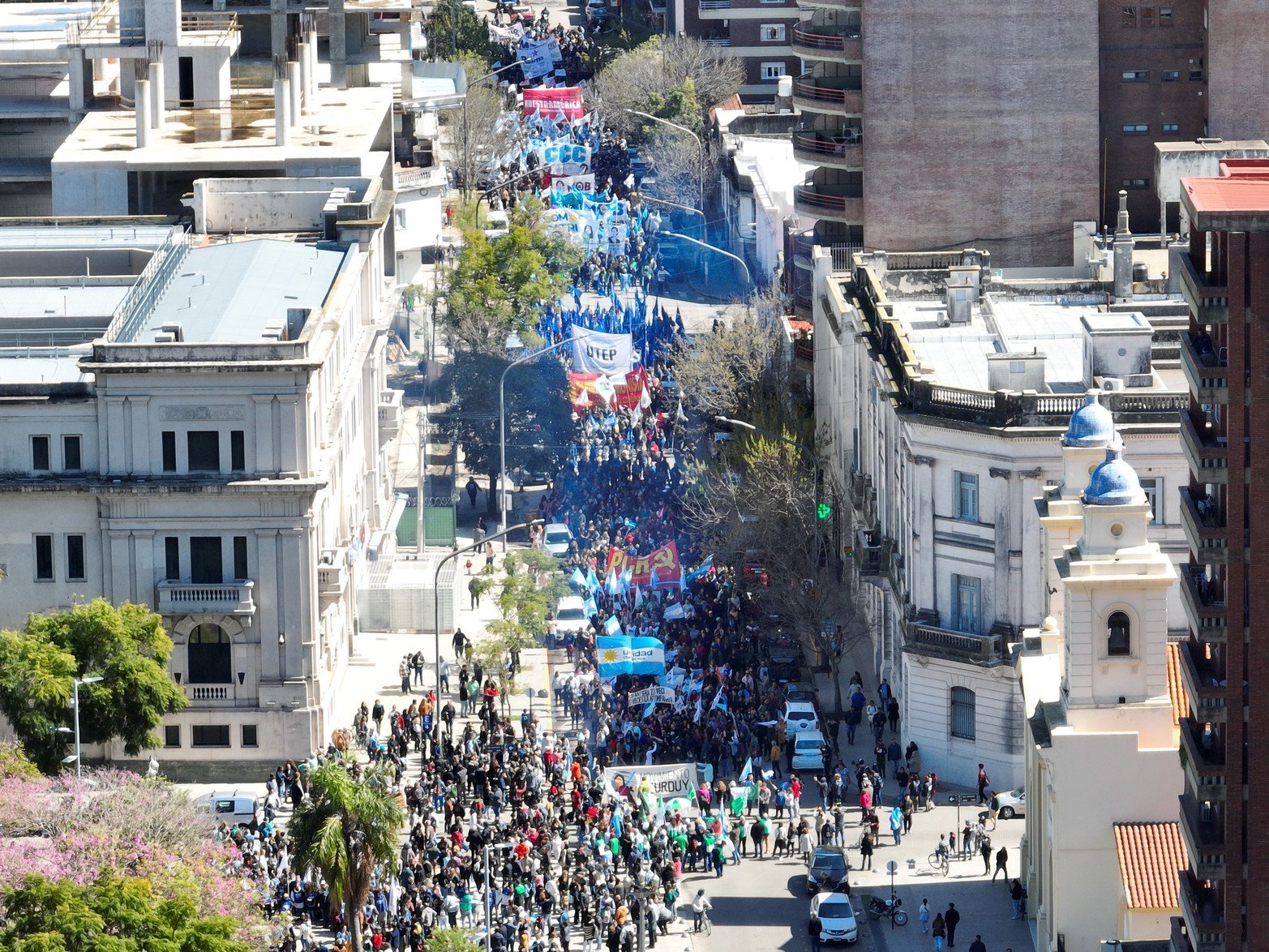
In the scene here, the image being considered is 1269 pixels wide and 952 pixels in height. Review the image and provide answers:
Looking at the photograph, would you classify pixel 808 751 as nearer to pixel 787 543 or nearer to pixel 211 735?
pixel 787 543

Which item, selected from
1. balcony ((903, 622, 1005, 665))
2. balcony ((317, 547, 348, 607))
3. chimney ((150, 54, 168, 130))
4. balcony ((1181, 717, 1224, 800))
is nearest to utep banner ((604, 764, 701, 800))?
balcony ((903, 622, 1005, 665))

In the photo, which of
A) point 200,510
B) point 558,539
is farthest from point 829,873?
point 558,539

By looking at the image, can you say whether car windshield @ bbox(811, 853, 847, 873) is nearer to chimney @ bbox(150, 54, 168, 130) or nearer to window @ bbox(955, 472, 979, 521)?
window @ bbox(955, 472, 979, 521)

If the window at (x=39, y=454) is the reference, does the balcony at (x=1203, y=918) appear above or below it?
below

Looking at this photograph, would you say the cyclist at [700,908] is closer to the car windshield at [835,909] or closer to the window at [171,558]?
the car windshield at [835,909]

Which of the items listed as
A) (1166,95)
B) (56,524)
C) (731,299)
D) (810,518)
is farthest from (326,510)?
(731,299)

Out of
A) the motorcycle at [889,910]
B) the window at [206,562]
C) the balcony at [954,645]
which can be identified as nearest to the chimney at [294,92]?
the window at [206,562]

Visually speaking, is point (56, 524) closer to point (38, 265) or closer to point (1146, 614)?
point (38, 265)
